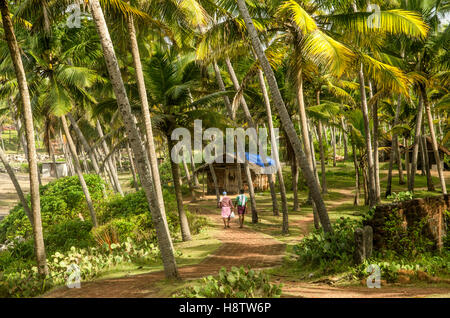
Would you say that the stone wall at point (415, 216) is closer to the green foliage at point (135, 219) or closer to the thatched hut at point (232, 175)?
the green foliage at point (135, 219)

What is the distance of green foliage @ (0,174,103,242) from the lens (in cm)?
1752

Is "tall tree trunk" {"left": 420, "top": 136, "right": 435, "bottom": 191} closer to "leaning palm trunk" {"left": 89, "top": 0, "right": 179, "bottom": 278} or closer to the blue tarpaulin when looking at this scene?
the blue tarpaulin

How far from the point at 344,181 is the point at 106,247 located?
978 inches

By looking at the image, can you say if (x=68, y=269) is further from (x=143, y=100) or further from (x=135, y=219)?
(x=143, y=100)

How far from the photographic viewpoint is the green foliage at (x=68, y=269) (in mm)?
8328

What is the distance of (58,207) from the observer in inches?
708

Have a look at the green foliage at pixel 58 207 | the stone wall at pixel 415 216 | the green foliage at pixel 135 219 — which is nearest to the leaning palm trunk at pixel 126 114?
the stone wall at pixel 415 216

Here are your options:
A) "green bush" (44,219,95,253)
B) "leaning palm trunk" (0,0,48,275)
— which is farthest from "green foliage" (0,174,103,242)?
"leaning palm trunk" (0,0,48,275)

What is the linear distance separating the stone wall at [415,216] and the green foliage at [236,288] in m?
3.34

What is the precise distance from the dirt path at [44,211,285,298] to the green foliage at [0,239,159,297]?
0.67 m

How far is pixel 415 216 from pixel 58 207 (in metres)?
15.8

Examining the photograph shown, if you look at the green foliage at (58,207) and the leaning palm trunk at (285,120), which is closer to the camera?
the leaning palm trunk at (285,120)
